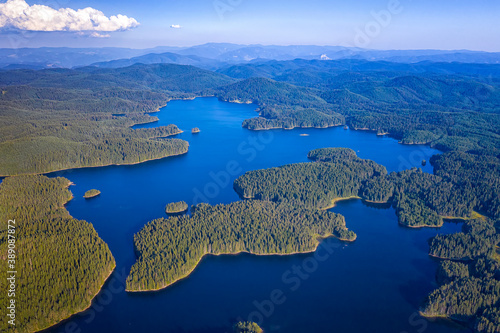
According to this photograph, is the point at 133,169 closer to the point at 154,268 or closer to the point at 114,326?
the point at 154,268

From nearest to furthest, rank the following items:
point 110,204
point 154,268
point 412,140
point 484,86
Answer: point 154,268 < point 110,204 < point 412,140 < point 484,86

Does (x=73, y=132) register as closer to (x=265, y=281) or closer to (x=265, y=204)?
(x=265, y=204)

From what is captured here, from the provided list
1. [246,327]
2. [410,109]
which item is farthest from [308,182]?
[410,109]

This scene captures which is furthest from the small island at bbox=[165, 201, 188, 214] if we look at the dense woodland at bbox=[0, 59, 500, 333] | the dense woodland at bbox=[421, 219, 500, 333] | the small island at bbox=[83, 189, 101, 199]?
the dense woodland at bbox=[421, 219, 500, 333]

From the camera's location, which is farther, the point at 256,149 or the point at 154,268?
the point at 256,149

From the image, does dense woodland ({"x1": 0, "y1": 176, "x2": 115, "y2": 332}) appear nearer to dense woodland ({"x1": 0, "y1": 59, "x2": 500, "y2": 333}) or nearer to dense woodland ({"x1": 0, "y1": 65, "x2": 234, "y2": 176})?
dense woodland ({"x1": 0, "y1": 59, "x2": 500, "y2": 333})

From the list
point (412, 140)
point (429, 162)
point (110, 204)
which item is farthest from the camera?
point (412, 140)

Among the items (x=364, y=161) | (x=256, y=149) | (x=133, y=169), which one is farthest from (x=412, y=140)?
(x=133, y=169)
